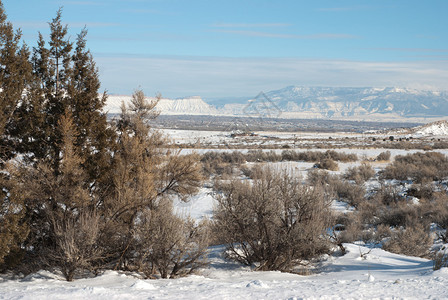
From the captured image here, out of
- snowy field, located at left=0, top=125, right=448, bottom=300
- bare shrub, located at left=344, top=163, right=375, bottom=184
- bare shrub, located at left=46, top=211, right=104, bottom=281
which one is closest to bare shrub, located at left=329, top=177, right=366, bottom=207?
bare shrub, located at left=344, top=163, right=375, bottom=184

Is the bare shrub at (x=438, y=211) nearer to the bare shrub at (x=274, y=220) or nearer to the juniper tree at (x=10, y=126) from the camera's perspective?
the bare shrub at (x=274, y=220)

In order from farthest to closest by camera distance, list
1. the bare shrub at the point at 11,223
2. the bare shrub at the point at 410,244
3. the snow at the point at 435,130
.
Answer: the snow at the point at 435,130 → the bare shrub at the point at 410,244 → the bare shrub at the point at 11,223

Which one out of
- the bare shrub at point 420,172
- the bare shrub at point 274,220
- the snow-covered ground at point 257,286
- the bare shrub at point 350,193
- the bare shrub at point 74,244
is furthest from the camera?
the bare shrub at point 420,172

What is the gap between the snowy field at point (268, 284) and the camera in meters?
9.12

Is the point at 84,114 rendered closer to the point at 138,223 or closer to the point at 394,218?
the point at 138,223

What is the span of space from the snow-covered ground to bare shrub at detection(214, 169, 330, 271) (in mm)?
785

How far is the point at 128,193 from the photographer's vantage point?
12.3 meters

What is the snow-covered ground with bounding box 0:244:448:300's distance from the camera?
9094 millimetres

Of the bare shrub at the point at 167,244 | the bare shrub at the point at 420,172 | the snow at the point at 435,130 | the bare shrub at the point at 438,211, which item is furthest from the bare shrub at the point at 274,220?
the snow at the point at 435,130

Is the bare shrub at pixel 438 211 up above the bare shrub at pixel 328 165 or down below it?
below

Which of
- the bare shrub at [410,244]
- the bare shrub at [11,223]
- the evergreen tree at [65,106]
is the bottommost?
the bare shrub at [410,244]

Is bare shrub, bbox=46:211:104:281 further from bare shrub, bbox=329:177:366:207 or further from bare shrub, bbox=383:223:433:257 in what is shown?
bare shrub, bbox=329:177:366:207

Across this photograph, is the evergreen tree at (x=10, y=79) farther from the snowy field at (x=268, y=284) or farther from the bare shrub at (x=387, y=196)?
the bare shrub at (x=387, y=196)

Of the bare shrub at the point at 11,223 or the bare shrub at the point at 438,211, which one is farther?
the bare shrub at the point at 438,211
